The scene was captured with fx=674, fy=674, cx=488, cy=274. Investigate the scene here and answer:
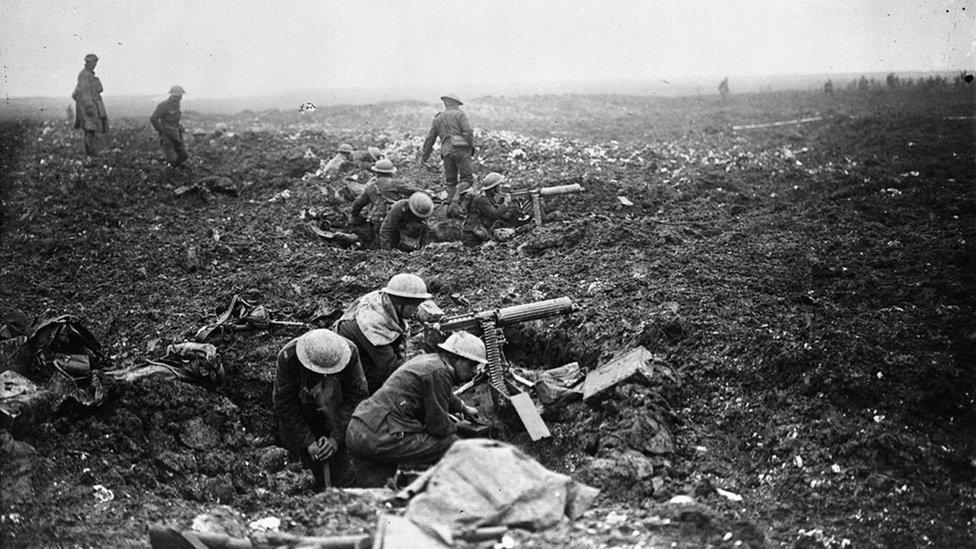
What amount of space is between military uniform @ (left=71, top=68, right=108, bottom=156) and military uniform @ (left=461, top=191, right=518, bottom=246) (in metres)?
7.36

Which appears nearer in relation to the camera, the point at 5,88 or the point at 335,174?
the point at 5,88

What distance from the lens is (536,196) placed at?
360 inches

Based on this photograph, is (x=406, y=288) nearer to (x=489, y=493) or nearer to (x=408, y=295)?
(x=408, y=295)

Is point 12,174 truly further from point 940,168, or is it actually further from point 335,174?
point 940,168

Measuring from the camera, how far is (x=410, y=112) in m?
22.0

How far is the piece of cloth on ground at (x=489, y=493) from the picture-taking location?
3248 mm

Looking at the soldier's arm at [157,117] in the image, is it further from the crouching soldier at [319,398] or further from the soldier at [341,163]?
the crouching soldier at [319,398]

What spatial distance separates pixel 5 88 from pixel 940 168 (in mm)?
12291

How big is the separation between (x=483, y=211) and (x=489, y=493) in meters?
6.11

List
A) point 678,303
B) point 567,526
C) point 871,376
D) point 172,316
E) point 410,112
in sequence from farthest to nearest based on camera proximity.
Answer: point 410,112
point 172,316
point 678,303
point 871,376
point 567,526

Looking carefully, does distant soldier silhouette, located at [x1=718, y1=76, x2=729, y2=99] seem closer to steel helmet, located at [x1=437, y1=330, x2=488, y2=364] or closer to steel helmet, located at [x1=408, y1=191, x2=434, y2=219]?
steel helmet, located at [x1=408, y1=191, x2=434, y2=219]

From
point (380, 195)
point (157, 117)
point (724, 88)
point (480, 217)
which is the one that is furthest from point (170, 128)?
point (724, 88)

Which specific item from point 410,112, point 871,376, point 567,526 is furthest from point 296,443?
point 410,112

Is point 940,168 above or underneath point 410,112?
underneath
